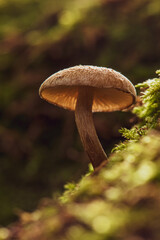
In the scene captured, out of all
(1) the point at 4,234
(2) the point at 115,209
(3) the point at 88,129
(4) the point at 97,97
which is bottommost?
(2) the point at 115,209

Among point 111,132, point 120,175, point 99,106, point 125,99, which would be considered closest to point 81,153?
point 111,132

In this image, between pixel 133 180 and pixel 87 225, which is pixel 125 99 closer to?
pixel 133 180

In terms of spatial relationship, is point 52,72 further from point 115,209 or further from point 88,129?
point 115,209

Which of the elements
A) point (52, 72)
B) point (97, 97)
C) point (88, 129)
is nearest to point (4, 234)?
point (88, 129)

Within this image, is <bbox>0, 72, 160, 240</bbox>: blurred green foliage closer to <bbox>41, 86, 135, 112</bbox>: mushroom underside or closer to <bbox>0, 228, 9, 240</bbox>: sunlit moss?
<bbox>0, 228, 9, 240</bbox>: sunlit moss

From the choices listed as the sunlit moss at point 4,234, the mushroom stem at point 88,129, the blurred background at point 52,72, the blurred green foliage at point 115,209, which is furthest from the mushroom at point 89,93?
the blurred background at point 52,72

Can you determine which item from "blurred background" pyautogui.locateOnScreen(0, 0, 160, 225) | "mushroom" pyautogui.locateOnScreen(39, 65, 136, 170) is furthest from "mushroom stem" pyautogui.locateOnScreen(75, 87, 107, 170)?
"blurred background" pyautogui.locateOnScreen(0, 0, 160, 225)

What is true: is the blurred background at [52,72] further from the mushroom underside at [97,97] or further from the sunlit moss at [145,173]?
the sunlit moss at [145,173]
